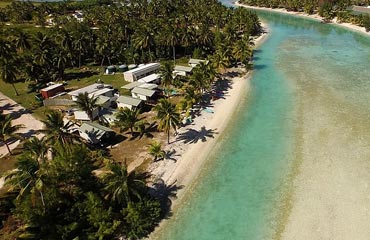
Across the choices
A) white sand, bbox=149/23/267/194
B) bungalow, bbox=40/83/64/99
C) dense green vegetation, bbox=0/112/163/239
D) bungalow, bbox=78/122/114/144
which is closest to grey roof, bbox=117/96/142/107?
bungalow, bbox=78/122/114/144

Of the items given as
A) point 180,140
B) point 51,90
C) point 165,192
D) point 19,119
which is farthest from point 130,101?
point 165,192

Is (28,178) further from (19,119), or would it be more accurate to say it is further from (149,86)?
(149,86)

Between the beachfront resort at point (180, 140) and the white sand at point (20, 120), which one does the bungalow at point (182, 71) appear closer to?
the beachfront resort at point (180, 140)

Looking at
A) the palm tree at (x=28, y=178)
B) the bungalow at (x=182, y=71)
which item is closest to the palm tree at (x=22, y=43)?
the bungalow at (x=182, y=71)

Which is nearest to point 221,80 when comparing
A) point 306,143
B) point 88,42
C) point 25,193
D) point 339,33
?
point 306,143

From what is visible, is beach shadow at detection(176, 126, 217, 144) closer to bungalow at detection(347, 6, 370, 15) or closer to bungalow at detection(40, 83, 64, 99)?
bungalow at detection(40, 83, 64, 99)

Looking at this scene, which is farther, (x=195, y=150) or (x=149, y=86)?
(x=149, y=86)
